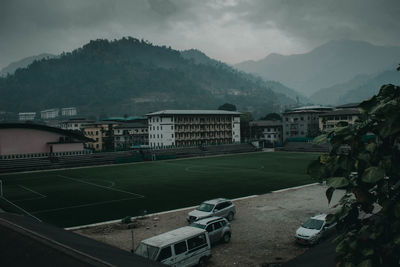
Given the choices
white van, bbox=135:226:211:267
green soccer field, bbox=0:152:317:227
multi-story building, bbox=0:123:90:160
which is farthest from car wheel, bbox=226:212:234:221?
multi-story building, bbox=0:123:90:160

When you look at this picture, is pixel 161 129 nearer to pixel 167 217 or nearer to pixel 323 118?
pixel 323 118

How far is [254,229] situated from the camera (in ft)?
68.8

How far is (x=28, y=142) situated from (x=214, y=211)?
58934 mm

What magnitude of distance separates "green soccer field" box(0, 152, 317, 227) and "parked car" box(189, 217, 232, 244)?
5.18 metres

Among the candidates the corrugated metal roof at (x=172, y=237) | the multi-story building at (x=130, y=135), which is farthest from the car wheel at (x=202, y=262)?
the multi-story building at (x=130, y=135)

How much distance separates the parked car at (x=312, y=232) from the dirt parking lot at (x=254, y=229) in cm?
54

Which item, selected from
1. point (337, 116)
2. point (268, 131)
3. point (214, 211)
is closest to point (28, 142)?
point (214, 211)

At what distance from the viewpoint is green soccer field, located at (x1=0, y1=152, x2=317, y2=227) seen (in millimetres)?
27445

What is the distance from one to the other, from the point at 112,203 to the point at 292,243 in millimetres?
18660

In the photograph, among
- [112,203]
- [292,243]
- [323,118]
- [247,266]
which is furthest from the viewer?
[323,118]

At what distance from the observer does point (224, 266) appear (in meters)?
15.3

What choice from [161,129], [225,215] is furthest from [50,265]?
[161,129]

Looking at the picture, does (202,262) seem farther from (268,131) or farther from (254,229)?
(268,131)

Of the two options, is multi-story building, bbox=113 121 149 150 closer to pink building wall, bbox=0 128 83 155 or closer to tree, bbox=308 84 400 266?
pink building wall, bbox=0 128 83 155
